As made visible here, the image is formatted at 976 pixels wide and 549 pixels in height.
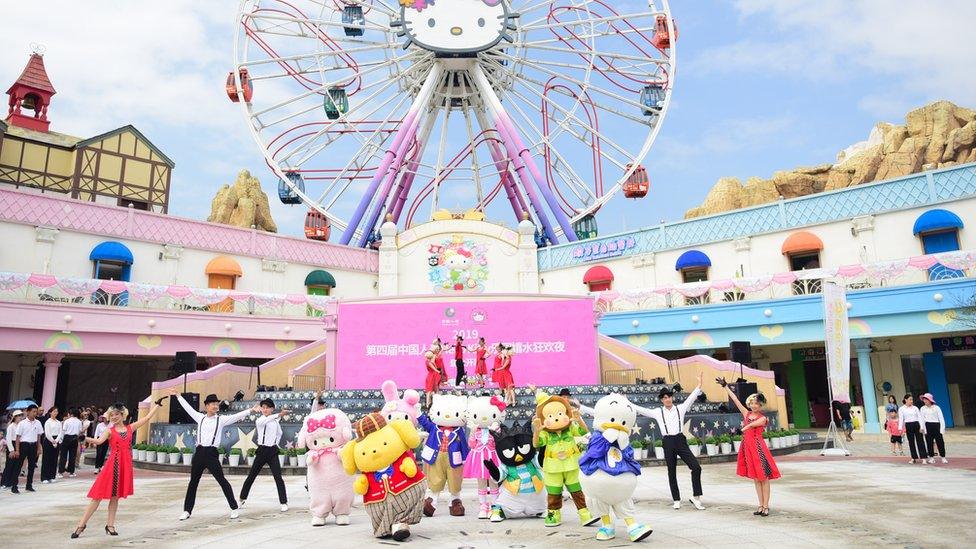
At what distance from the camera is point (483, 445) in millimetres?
7496

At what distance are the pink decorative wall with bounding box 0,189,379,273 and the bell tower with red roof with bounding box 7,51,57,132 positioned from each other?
54.1 ft

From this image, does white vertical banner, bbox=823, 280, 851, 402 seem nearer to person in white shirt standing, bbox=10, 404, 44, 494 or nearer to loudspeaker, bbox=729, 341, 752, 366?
loudspeaker, bbox=729, 341, 752, 366

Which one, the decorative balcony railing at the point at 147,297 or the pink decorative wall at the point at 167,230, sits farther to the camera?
the pink decorative wall at the point at 167,230

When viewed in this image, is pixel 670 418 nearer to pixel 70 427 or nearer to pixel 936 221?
pixel 70 427

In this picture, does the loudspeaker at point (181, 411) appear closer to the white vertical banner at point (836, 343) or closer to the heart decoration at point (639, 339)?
the white vertical banner at point (836, 343)

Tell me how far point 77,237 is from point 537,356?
17.5 m

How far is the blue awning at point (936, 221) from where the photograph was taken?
20.3 meters

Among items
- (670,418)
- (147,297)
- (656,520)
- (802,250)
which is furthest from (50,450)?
(802,250)

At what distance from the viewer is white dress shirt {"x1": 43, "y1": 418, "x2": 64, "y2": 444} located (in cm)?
1208

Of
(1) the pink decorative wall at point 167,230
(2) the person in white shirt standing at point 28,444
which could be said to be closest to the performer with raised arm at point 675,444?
→ (2) the person in white shirt standing at point 28,444

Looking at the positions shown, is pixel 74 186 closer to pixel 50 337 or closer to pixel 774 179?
pixel 50 337

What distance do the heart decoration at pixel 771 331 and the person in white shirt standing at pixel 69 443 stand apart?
1950 cm

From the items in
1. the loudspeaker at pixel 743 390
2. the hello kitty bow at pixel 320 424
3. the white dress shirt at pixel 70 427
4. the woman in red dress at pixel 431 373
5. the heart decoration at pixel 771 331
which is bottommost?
the white dress shirt at pixel 70 427

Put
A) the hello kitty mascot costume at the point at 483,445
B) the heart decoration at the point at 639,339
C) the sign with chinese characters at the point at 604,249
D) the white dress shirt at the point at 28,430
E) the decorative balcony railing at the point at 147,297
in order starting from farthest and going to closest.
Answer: the sign with chinese characters at the point at 604,249 → the heart decoration at the point at 639,339 → the decorative balcony railing at the point at 147,297 → the white dress shirt at the point at 28,430 → the hello kitty mascot costume at the point at 483,445
